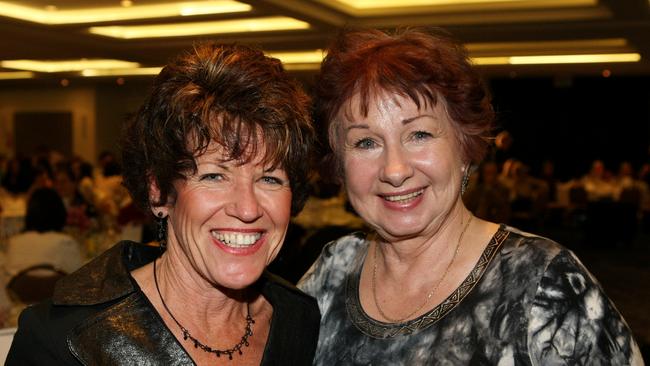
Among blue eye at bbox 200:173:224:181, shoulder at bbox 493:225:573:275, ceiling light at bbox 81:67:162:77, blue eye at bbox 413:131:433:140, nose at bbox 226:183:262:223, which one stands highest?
blue eye at bbox 413:131:433:140

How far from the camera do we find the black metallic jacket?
1622mm

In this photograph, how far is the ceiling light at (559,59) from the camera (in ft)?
36.9

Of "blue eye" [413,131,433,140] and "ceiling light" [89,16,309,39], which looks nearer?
"blue eye" [413,131,433,140]

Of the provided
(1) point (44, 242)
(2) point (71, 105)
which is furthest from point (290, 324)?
(2) point (71, 105)

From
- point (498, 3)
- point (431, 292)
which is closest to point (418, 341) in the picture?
point (431, 292)

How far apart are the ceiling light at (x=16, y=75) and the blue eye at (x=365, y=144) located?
14.4 m

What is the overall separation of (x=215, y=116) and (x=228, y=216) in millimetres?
244

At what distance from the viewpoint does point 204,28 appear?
8727mm

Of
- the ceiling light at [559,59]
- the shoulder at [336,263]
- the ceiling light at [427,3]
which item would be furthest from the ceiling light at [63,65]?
the shoulder at [336,263]

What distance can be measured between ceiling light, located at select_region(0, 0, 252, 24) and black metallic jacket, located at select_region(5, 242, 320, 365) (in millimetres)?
5673

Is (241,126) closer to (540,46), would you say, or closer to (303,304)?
(303,304)

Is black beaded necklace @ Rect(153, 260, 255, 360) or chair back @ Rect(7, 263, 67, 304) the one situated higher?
black beaded necklace @ Rect(153, 260, 255, 360)

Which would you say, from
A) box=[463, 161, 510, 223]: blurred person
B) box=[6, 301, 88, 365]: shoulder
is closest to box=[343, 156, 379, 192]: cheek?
box=[6, 301, 88, 365]: shoulder

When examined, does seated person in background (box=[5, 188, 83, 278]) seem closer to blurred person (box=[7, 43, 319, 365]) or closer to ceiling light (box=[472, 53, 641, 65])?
blurred person (box=[7, 43, 319, 365])
